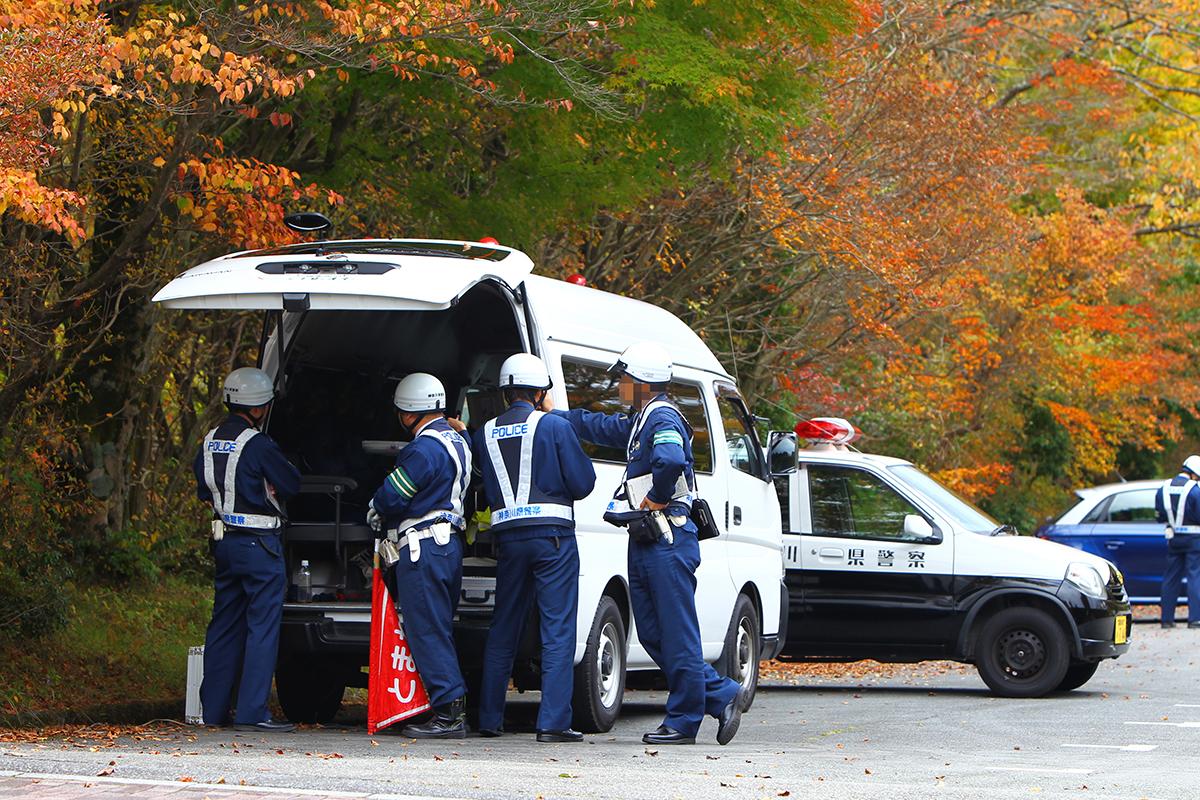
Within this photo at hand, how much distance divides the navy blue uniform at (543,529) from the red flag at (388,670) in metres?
0.49

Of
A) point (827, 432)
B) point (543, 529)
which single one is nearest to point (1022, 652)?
point (827, 432)

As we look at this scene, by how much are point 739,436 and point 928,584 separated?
2319 millimetres

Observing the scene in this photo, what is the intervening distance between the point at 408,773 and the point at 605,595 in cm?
251

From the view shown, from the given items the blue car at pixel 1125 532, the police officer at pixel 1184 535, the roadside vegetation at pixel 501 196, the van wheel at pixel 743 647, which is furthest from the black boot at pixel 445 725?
the blue car at pixel 1125 532

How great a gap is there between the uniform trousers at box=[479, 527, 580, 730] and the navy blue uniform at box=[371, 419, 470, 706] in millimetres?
242

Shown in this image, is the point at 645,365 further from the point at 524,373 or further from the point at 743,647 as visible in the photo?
the point at 743,647

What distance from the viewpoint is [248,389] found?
9.18m

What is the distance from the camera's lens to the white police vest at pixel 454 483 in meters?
8.73

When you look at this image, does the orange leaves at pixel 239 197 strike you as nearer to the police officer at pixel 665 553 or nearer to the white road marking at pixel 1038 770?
the police officer at pixel 665 553

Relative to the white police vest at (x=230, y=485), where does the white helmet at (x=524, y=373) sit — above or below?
above

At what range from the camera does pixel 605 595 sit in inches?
373

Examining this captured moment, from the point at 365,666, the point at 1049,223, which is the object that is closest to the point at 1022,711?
the point at 365,666

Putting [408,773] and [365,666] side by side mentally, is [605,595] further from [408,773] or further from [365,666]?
[408,773]

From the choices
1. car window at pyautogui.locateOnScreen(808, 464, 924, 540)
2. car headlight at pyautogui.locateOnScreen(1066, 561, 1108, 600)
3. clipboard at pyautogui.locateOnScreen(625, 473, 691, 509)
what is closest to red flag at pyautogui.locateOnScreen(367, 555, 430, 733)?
clipboard at pyautogui.locateOnScreen(625, 473, 691, 509)
